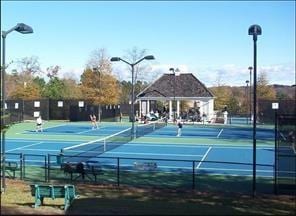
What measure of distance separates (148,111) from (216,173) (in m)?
48.3

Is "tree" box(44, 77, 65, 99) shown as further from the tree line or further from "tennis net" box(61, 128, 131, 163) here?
"tennis net" box(61, 128, 131, 163)

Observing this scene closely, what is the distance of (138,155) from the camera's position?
30.7 metres

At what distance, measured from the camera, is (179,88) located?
7438 cm

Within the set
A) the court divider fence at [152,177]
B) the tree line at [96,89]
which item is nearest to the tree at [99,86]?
the tree line at [96,89]

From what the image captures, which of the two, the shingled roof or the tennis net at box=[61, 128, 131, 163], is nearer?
the tennis net at box=[61, 128, 131, 163]

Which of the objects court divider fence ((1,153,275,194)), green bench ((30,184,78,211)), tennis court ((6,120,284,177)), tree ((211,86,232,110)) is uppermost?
tree ((211,86,232,110))

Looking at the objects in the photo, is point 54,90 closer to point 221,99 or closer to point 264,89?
point 221,99

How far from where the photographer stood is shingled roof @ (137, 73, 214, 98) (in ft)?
237

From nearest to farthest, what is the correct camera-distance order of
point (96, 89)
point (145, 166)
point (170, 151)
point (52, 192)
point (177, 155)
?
point (52, 192) → point (145, 166) → point (177, 155) → point (170, 151) → point (96, 89)

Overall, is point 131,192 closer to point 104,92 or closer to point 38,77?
point 104,92

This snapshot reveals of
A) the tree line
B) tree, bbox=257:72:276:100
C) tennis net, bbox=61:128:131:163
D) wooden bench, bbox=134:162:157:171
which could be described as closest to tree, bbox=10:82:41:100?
the tree line

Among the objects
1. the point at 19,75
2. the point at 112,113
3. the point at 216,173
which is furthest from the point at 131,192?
the point at 19,75

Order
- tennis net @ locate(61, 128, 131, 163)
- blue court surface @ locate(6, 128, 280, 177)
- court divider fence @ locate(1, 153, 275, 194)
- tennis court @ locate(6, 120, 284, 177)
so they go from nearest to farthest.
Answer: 1. court divider fence @ locate(1, 153, 275, 194)
2. blue court surface @ locate(6, 128, 280, 177)
3. tennis court @ locate(6, 120, 284, 177)
4. tennis net @ locate(61, 128, 131, 163)

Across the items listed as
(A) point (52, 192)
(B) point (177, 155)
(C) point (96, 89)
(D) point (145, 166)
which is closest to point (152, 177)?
(D) point (145, 166)
